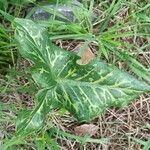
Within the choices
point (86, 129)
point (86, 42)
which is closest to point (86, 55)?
point (86, 42)

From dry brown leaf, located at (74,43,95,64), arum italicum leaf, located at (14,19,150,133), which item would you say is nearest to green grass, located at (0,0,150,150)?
dry brown leaf, located at (74,43,95,64)

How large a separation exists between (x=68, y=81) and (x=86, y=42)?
11.7 inches

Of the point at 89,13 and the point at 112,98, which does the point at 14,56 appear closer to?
the point at 89,13

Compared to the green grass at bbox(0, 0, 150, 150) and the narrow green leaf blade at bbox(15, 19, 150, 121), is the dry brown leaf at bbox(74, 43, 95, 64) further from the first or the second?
the narrow green leaf blade at bbox(15, 19, 150, 121)

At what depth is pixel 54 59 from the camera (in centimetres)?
134

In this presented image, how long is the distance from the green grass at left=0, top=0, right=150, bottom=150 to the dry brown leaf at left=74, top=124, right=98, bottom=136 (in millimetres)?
30

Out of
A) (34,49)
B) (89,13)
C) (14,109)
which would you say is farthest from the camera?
(89,13)

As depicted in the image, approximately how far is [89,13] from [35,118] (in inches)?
21.8

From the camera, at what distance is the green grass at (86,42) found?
1541 millimetres

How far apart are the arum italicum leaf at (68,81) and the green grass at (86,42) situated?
0.20m

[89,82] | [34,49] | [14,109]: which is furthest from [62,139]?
[34,49]

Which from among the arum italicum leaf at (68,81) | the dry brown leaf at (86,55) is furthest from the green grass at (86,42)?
the arum italicum leaf at (68,81)

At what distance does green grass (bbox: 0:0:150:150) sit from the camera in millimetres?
1541

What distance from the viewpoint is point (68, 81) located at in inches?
53.3
